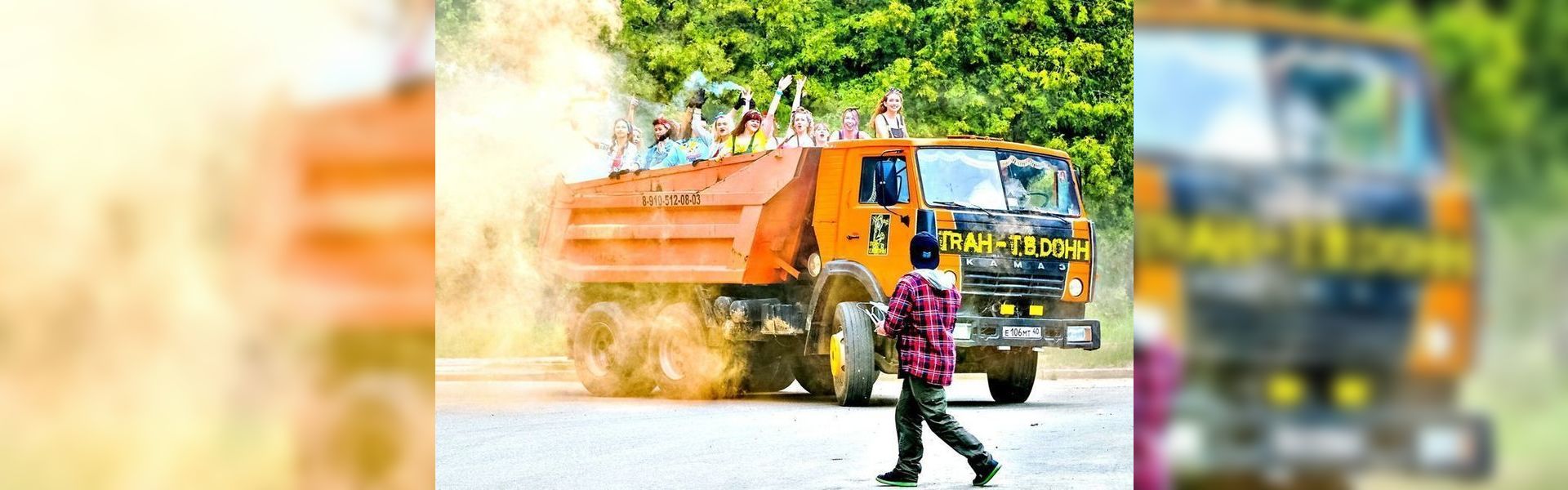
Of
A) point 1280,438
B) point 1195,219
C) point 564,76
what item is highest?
point 564,76

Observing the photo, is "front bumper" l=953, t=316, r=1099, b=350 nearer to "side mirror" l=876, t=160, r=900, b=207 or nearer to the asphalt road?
the asphalt road

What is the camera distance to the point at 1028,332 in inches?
452

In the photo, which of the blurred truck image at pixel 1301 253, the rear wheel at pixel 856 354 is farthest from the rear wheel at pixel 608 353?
the blurred truck image at pixel 1301 253

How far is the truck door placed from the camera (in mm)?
11469

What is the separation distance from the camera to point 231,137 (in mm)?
10055

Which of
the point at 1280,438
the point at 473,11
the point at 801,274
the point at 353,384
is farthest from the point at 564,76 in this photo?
the point at 1280,438

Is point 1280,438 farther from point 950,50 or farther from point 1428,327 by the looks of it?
point 950,50

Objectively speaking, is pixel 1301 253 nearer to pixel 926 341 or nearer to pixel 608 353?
pixel 926 341

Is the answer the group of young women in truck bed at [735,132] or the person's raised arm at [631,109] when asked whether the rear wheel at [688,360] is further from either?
the person's raised arm at [631,109]

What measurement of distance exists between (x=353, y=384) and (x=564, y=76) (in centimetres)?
309

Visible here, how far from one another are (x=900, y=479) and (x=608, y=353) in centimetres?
373

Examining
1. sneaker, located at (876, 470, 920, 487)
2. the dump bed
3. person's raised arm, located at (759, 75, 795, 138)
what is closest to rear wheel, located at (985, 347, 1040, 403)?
the dump bed

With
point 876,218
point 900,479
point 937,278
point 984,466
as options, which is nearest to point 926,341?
point 937,278

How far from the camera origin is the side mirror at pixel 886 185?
11602 mm
